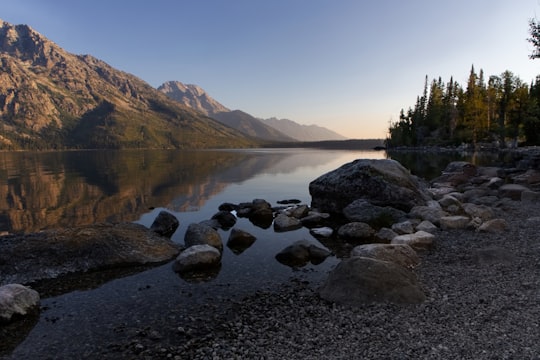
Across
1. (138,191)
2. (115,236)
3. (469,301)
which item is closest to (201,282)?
(115,236)

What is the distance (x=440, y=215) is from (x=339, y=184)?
8.18m

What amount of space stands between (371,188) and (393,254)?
1132 cm

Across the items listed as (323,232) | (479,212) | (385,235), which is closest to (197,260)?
(323,232)

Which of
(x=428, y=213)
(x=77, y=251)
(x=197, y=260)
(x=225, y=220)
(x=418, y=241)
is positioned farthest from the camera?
(x=225, y=220)

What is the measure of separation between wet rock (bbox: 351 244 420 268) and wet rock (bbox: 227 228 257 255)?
21.5 feet

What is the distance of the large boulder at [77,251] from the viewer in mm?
13992

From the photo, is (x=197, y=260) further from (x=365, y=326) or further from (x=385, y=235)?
(x=385, y=235)

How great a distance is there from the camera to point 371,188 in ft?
82.6

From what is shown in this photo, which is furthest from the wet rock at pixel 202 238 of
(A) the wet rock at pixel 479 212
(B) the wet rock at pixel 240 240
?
(A) the wet rock at pixel 479 212

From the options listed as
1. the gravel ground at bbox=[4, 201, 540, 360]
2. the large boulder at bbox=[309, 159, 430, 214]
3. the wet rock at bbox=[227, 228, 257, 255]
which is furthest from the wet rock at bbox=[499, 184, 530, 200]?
the wet rock at bbox=[227, 228, 257, 255]

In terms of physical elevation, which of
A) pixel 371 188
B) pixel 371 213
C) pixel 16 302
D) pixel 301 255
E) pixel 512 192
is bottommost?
pixel 301 255

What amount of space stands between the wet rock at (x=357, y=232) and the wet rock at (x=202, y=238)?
751 cm

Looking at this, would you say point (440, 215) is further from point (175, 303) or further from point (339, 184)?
point (175, 303)

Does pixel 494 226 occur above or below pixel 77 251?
above
